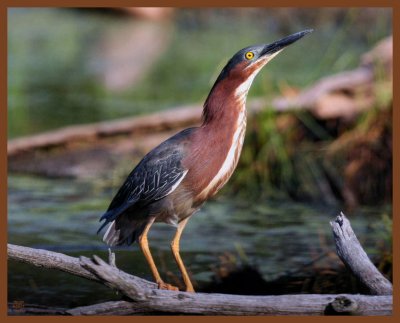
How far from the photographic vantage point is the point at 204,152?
16.0 ft

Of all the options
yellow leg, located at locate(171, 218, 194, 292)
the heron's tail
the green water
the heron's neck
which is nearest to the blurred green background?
the green water

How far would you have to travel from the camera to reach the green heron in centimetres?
488

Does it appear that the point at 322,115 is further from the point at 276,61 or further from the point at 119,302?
the point at 276,61

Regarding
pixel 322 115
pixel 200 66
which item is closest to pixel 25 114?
pixel 200 66

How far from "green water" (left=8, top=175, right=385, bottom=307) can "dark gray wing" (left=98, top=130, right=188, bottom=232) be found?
103cm

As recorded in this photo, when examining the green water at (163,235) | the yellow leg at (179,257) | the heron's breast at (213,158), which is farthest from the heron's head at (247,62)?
the green water at (163,235)

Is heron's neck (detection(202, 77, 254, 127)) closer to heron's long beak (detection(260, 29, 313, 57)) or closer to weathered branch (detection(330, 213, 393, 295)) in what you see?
heron's long beak (detection(260, 29, 313, 57))

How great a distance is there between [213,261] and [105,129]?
2.87 meters

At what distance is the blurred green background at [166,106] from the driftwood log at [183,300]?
1.28m

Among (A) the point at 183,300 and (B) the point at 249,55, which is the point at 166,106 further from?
(A) the point at 183,300

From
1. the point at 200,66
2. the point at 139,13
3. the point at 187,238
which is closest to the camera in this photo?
the point at 187,238

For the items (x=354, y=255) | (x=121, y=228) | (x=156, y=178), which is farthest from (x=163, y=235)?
(x=354, y=255)

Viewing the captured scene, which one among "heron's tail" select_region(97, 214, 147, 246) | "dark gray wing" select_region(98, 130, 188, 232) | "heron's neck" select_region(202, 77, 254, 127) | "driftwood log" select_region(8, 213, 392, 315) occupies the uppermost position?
"heron's neck" select_region(202, 77, 254, 127)

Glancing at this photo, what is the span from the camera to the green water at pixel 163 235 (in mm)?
6176
